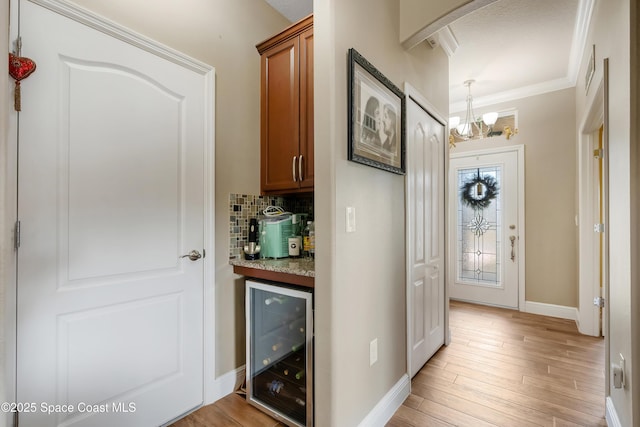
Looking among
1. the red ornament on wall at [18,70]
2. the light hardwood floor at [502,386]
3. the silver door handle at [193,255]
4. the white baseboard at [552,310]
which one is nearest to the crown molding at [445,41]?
the silver door handle at [193,255]

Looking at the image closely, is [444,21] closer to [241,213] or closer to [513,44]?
[513,44]

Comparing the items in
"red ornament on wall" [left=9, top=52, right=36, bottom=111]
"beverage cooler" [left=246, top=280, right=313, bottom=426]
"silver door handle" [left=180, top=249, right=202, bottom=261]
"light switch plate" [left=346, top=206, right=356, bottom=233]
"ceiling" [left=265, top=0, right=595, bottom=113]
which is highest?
"ceiling" [left=265, top=0, right=595, bottom=113]

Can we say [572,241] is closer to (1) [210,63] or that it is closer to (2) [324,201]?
(2) [324,201]

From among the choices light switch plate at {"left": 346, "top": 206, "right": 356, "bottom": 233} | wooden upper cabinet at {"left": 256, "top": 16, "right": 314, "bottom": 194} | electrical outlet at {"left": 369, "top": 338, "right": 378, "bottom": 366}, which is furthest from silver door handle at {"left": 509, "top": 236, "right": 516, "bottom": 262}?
light switch plate at {"left": 346, "top": 206, "right": 356, "bottom": 233}

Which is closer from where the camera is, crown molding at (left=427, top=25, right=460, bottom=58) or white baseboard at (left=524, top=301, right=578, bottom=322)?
crown molding at (left=427, top=25, right=460, bottom=58)

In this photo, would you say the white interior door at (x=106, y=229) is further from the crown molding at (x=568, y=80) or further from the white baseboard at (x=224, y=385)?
the crown molding at (x=568, y=80)

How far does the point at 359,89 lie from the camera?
4.82 ft

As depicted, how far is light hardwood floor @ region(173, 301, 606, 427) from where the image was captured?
67.9 inches

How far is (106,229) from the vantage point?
4.70 feet

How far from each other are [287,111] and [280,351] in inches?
61.2

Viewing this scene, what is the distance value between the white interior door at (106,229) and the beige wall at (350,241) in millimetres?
874

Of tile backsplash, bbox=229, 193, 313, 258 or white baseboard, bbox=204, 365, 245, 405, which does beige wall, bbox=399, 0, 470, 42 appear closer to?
tile backsplash, bbox=229, 193, 313, 258

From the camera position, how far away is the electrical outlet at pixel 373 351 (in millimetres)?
1586

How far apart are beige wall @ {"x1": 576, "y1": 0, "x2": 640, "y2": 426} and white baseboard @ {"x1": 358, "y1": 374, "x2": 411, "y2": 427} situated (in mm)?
1050
